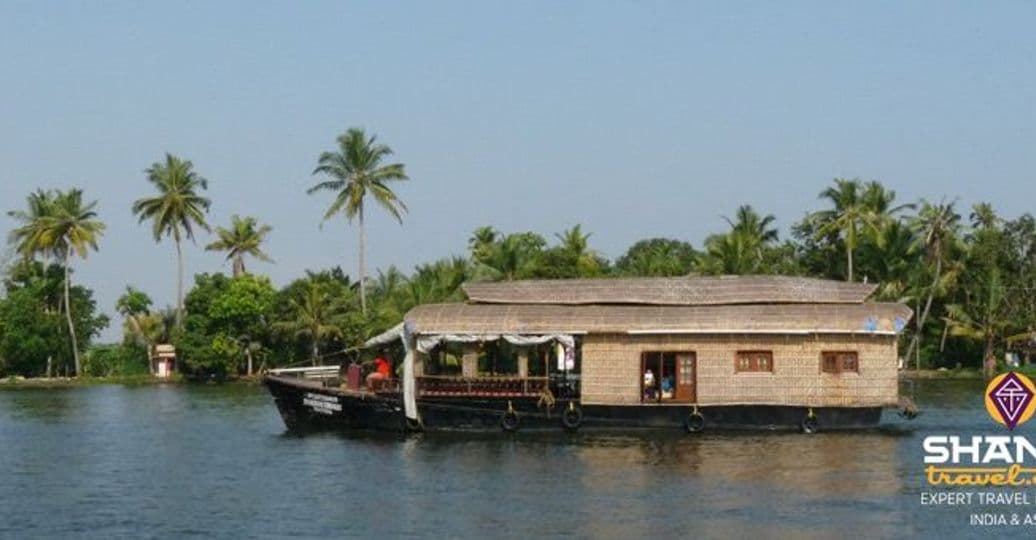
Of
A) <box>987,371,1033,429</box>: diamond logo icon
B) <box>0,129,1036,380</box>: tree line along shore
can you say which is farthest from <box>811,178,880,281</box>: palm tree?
<box>987,371,1033,429</box>: diamond logo icon

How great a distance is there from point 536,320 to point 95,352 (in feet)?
133

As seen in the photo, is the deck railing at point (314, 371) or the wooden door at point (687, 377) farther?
the deck railing at point (314, 371)

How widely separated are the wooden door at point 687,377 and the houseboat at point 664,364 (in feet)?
0.06

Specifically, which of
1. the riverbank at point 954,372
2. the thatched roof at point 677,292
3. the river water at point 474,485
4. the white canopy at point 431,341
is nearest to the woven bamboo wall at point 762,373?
the white canopy at point 431,341

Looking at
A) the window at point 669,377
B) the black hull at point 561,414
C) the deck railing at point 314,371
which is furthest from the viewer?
the deck railing at point 314,371

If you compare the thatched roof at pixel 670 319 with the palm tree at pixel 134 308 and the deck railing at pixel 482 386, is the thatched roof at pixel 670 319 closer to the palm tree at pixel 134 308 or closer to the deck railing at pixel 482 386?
the deck railing at pixel 482 386

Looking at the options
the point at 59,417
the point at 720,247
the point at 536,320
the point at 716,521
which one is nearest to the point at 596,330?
the point at 536,320

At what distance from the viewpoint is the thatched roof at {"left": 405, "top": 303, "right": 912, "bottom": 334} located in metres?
28.1

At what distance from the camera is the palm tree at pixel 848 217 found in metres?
55.5

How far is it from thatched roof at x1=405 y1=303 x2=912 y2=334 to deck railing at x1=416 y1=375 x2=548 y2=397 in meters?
0.90

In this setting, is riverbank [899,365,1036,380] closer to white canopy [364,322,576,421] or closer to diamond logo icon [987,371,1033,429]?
diamond logo icon [987,371,1033,429]

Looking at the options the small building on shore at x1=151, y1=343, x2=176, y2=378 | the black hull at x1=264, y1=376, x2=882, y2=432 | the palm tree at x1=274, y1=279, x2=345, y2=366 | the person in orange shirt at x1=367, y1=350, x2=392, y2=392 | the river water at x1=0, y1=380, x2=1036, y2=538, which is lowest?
the river water at x1=0, y1=380, x2=1036, y2=538

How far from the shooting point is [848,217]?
5591 centimetres

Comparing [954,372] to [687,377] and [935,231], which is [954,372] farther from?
[687,377]
